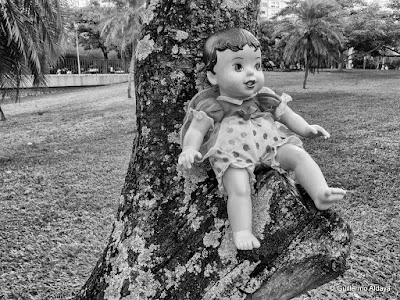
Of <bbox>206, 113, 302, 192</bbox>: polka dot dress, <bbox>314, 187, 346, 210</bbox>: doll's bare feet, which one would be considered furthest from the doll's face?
<bbox>314, 187, 346, 210</bbox>: doll's bare feet

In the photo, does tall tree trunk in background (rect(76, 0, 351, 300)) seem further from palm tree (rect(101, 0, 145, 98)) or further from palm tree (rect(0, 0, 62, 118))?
palm tree (rect(101, 0, 145, 98))

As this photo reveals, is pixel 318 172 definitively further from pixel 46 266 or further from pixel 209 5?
pixel 46 266

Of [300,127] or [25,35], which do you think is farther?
[25,35]

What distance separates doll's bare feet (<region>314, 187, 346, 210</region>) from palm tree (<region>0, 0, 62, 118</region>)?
26.0 feet

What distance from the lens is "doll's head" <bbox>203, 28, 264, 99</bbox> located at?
178 cm

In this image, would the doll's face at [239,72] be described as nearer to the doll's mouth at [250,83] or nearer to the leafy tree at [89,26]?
the doll's mouth at [250,83]

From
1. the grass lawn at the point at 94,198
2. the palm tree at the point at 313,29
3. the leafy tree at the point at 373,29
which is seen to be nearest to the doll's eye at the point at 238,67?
the grass lawn at the point at 94,198

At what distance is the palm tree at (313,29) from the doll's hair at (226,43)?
1985 centimetres

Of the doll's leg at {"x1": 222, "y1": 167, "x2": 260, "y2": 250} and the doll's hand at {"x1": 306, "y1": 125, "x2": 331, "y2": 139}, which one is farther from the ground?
the doll's hand at {"x1": 306, "y1": 125, "x2": 331, "y2": 139}

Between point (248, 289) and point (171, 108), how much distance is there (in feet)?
3.09

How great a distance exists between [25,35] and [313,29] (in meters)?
15.9

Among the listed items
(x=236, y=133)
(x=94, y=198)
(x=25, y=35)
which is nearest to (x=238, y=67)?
(x=236, y=133)

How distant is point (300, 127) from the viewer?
195 centimetres

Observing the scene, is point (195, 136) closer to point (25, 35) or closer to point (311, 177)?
point (311, 177)
